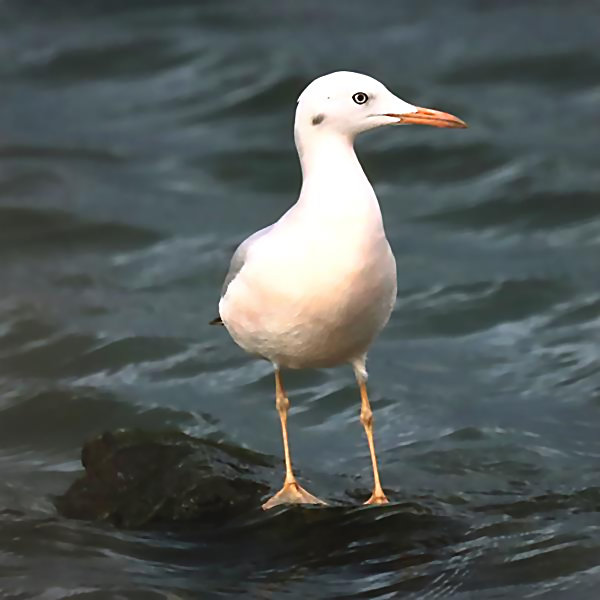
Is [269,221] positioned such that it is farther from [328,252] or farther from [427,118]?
[328,252]

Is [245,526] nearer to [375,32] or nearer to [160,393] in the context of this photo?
[160,393]

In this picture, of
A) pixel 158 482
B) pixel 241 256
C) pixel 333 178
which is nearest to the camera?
pixel 333 178

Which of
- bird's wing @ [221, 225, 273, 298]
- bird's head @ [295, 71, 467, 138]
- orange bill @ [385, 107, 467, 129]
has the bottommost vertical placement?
bird's wing @ [221, 225, 273, 298]

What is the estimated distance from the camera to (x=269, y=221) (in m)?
12.3

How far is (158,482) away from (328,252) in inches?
60.2

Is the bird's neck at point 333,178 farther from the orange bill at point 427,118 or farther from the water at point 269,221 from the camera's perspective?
the water at point 269,221

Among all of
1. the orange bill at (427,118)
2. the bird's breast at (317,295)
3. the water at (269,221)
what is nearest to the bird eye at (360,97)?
the orange bill at (427,118)

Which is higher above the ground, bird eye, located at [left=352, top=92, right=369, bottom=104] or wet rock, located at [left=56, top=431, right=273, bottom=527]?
bird eye, located at [left=352, top=92, right=369, bottom=104]

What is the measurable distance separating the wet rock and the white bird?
77cm

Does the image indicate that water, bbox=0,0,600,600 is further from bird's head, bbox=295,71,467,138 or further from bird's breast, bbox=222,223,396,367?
bird's head, bbox=295,71,467,138

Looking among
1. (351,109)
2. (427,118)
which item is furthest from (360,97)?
(427,118)

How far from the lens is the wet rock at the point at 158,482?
6.65 m

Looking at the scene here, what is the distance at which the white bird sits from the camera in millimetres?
5930

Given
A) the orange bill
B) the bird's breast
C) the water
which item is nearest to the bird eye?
the orange bill
